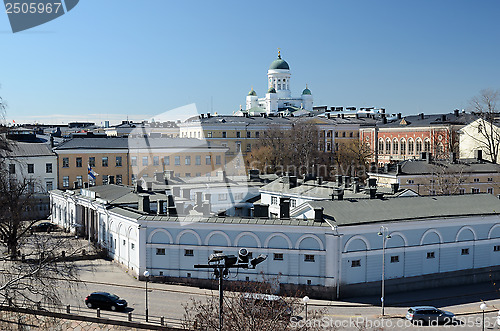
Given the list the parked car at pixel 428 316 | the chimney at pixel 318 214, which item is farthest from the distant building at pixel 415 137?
the parked car at pixel 428 316

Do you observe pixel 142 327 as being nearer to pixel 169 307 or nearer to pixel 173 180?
pixel 169 307

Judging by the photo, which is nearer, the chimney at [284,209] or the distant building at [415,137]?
the chimney at [284,209]

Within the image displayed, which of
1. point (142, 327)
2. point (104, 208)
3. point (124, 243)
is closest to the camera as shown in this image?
point (142, 327)

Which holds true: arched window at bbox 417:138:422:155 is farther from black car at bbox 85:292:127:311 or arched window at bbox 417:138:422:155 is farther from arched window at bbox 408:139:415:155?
black car at bbox 85:292:127:311

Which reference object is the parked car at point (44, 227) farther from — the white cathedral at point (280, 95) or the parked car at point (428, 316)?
the white cathedral at point (280, 95)

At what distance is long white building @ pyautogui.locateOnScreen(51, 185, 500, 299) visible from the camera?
32700mm

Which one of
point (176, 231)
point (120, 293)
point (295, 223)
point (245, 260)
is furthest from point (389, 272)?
point (245, 260)

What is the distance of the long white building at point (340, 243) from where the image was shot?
3270 centimetres

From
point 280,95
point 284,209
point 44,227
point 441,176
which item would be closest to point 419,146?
point 441,176

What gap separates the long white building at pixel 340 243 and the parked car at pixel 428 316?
455cm

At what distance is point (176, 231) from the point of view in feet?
113

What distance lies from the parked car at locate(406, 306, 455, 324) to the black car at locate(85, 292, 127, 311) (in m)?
14.9

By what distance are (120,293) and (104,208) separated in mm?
10225

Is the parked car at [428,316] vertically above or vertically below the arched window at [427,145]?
below
